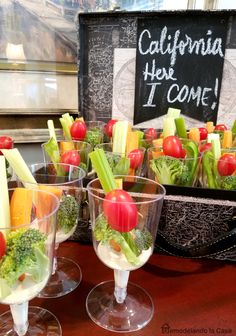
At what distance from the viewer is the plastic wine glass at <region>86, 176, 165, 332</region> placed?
43 centimetres

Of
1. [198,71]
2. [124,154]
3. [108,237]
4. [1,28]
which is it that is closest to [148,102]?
[198,71]

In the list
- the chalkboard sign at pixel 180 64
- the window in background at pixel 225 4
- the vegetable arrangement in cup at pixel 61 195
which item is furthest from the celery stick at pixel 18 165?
the window in background at pixel 225 4

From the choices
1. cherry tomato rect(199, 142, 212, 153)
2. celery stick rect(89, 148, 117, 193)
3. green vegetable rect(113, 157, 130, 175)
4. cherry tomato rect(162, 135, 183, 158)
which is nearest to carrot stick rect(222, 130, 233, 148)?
cherry tomato rect(199, 142, 212, 153)

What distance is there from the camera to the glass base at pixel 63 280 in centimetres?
54

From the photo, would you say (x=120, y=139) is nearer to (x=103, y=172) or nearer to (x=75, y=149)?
(x=75, y=149)

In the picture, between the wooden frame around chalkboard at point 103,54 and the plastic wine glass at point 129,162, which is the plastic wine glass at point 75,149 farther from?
the wooden frame around chalkboard at point 103,54

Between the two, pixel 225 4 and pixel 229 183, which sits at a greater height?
pixel 225 4

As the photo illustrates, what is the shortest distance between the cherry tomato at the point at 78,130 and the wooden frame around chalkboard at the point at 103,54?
250 millimetres

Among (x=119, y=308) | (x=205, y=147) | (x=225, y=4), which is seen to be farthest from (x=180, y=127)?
(x=225, y=4)

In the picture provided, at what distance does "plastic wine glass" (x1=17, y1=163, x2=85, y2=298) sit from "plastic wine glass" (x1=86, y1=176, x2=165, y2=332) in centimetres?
5

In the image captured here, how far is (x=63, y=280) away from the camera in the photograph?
0.57m

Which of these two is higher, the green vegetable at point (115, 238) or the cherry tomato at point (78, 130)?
the cherry tomato at point (78, 130)

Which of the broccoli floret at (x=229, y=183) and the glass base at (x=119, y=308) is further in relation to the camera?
the broccoli floret at (x=229, y=183)

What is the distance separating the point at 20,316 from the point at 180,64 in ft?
2.75
